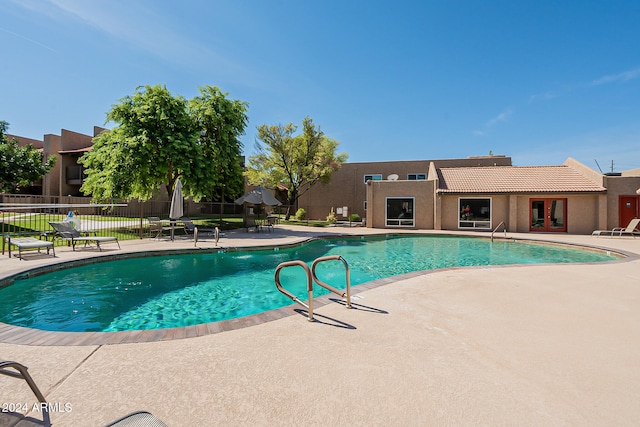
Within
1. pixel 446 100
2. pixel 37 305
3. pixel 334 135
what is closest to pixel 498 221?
pixel 446 100

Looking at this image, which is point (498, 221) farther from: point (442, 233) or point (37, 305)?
point (37, 305)

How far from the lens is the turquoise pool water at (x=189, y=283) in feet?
18.3

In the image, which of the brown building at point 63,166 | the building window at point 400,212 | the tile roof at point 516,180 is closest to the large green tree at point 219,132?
the building window at point 400,212

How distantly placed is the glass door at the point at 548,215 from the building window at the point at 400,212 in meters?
7.60

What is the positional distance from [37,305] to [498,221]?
22.7 meters

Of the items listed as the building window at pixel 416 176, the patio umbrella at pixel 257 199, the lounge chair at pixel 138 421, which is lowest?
the lounge chair at pixel 138 421

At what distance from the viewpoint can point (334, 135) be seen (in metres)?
31.1

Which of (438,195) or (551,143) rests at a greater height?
(551,143)

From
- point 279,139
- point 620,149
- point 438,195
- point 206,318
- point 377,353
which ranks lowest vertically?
point 206,318

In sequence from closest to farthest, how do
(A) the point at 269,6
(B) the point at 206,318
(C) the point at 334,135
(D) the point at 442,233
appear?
(B) the point at 206,318
(A) the point at 269,6
(D) the point at 442,233
(C) the point at 334,135

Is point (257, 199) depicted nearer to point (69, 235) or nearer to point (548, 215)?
point (69, 235)

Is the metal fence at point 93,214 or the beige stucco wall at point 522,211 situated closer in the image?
the metal fence at point 93,214

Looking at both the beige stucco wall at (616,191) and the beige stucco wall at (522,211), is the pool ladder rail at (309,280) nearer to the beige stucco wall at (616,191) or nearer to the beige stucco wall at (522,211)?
the beige stucco wall at (522,211)

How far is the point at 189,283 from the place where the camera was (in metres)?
7.93
